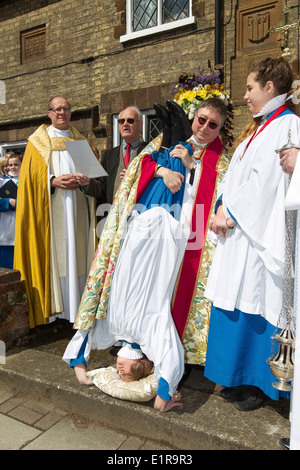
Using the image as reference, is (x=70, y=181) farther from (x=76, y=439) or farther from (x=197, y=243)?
(x=76, y=439)

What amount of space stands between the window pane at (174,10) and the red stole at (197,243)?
5.20m

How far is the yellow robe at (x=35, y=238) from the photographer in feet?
10.8

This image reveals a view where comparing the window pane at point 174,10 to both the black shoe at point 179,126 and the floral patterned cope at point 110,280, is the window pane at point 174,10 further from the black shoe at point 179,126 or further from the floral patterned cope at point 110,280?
the floral patterned cope at point 110,280

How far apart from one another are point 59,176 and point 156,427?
89.2 inches

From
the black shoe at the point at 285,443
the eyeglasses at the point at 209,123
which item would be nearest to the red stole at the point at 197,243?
the eyeglasses at the point at 209,123

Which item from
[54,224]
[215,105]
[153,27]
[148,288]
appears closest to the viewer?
[148,288]

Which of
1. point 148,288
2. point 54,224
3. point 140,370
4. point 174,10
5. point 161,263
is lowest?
point 140,370

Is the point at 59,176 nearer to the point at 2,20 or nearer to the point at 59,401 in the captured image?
the point at 59,401

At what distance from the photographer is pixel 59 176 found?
136 inches

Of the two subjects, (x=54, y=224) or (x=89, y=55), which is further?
(x=89, y=55)

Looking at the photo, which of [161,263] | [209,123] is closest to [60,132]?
[209,123]

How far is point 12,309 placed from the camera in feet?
10.2

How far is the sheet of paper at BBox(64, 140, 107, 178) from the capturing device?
3113mm

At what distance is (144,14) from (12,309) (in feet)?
20.8
